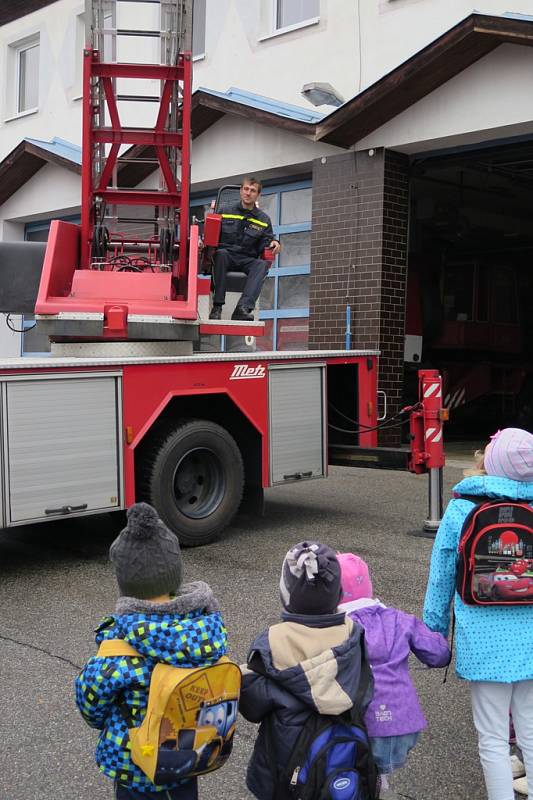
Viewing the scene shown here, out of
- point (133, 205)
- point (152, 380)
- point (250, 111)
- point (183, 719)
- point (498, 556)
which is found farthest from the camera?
point (250, 111)

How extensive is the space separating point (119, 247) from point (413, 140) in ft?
15.3

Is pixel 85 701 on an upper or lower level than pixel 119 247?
lower

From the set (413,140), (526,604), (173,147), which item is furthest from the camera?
(413,140)

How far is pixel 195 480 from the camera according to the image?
788 centimetres

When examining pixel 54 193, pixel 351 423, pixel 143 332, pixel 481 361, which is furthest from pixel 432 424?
pixel 54 193

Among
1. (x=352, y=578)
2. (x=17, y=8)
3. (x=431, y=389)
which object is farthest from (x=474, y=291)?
(x=352, y=578)

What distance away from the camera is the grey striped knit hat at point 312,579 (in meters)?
2.60

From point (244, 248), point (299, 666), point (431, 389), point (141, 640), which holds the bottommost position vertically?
point (299, 666)

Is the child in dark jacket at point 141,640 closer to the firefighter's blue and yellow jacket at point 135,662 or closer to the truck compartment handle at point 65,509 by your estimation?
the firefighter's blue and yellow jacket at point 135,662

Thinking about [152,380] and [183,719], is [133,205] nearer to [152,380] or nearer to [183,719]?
[152,380]

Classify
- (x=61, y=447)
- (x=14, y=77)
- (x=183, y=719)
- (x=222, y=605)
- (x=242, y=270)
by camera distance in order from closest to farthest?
(x=183, y=719) → (x=222, y=605) → (x=61, y=447) → (x=242, y=270) → (x=14, y=77)

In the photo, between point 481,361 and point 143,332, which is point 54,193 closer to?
point 481,361

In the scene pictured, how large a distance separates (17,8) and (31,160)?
13.1 feet

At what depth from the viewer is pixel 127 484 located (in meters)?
7.18
